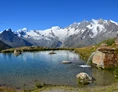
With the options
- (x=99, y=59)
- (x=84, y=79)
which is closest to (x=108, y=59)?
(x=99, y=59)

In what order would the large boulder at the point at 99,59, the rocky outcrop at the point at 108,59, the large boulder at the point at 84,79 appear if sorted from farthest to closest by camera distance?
the large boulder at the point at 99,59 → the rocky outcrop at the point at 108,59 → the large boulder at the point at 84,79

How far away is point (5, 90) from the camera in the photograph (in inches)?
2419

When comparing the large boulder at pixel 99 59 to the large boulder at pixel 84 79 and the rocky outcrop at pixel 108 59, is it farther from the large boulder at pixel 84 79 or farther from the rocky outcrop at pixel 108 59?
the large boulder at pixel 84 79

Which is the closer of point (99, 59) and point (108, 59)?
point (108, 59)

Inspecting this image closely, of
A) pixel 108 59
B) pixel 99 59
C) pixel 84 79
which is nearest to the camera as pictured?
pixel 84 79

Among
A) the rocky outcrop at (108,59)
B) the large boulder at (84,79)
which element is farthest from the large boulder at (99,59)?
the large boulder at (84,79)

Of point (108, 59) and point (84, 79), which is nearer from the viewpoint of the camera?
point (84, 79)

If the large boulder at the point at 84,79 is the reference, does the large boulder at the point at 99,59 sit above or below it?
above

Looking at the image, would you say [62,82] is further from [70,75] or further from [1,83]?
[1,83]

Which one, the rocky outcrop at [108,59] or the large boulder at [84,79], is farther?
the rocky outcrop at [108,59]

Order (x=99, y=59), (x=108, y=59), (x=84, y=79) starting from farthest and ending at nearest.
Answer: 1. (x=99, y=59)
2. (x=108, y=59)
3. (x=84, y=79)

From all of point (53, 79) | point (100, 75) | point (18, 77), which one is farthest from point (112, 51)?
point (18, 77)

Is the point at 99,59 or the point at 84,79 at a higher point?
the point at 99,59

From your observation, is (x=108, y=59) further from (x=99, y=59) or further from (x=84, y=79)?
(x=84, y=79)
